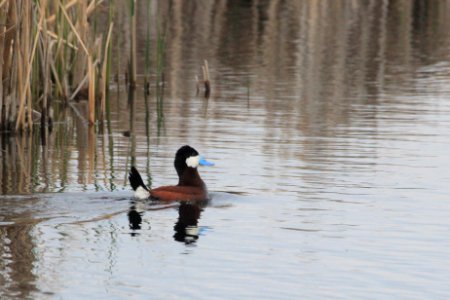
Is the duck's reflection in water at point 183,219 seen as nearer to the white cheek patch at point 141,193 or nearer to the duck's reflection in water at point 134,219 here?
the duck's reflection in water at point 134,219

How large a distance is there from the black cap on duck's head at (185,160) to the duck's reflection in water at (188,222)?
21.8 inches

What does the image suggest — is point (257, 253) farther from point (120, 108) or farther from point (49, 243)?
point (120, 108)

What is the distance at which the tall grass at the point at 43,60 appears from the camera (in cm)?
1384

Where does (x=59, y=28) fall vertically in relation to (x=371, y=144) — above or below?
above

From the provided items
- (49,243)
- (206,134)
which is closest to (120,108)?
(206,134)

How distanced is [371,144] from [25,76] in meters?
4.01

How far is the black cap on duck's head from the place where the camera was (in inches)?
460

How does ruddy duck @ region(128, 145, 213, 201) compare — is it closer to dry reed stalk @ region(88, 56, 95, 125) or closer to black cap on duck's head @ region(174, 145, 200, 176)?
black cap on duck's head @ region(174, 145, 200, 176)

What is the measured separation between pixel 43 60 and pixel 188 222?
5055 millimetres

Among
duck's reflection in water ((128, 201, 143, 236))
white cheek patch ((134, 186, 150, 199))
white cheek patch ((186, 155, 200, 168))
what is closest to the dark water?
duck's reflection in water ((128, 201, 143, 236))

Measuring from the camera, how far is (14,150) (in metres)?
14.0

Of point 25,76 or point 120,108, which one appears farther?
point 120,108

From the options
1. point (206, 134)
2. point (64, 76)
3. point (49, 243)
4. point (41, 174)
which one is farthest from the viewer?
point (64, 76)

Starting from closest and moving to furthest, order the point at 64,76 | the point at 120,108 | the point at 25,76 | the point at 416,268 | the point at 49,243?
the point at 416,268, the point at 49,243, the point at 25,76, the point at 64,76, the point at 120,108
